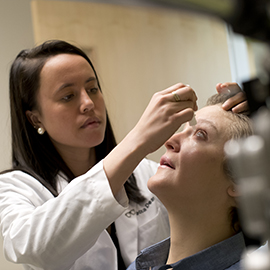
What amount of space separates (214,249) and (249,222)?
2.45ft

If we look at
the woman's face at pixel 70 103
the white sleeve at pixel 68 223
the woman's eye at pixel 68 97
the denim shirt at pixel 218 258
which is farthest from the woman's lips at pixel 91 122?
the denim shirt at pixel 218 258

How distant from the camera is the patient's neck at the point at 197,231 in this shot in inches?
41.6

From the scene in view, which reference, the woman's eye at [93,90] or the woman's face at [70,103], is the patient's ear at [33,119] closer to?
the woman's face at [70,103]

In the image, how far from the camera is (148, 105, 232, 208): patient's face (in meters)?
1.02

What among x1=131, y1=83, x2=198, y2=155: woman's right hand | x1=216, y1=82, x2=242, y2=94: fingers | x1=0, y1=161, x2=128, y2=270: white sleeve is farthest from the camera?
x1=216, y1=82, x2=242, y2=94: fingers

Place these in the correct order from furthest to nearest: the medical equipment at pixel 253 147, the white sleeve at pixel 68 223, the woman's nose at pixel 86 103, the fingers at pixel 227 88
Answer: the woman's nose at pixel 86 103 < the fingers at pixel 227 88 < the white sleeve at pixel 68 223 < the medical equipment at pixel 253 147

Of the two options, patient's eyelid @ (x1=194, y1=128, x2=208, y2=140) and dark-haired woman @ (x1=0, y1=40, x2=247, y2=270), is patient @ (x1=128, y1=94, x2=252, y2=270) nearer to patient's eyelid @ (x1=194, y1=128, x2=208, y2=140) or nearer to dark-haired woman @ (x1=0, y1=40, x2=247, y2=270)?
patient's eyelid @ (x1=194, y1=128, x2=208, y2=140)

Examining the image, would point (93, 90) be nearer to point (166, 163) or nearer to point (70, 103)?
point (70, 103)


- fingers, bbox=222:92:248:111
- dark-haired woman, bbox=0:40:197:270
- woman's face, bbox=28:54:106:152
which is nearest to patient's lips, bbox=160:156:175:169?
dark-haired woman, bbox=0:40:197:270

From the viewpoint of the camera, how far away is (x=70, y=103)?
4.23 feet

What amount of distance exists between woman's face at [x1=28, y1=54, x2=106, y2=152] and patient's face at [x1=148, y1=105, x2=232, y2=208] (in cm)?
36

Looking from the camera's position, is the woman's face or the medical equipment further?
the woman's face

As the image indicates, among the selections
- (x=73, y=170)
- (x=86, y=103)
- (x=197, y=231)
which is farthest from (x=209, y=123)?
(x=73, y=170)

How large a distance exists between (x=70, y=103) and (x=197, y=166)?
0.52m
